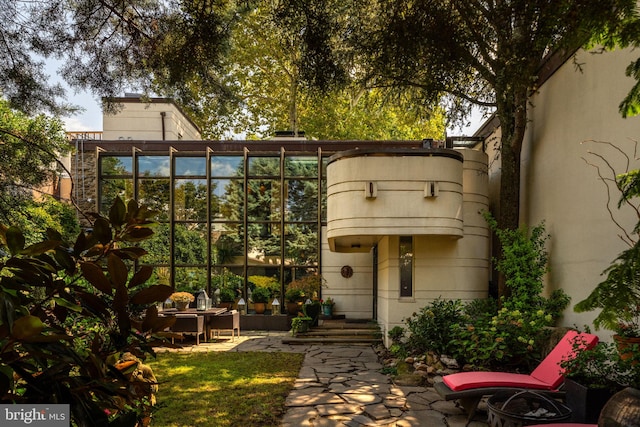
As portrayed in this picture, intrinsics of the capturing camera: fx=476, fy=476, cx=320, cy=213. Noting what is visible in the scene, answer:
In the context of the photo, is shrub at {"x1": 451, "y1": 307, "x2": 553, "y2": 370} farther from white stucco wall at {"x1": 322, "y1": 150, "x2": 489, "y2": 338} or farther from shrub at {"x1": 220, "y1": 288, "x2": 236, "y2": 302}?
shrub at {"x1": 220, "y1": 288, "x2": 236, "y2": 302}

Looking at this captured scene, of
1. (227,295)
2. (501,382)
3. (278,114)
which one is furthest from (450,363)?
(278,114)

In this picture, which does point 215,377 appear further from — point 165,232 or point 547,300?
point 165,232

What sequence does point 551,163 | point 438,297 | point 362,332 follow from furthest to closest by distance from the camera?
point 362,332 → point 438,297 → point 551,163

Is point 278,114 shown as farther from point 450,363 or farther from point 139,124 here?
point 450,363

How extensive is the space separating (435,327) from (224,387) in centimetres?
378

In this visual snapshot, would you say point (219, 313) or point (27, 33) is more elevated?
point (27, 33)

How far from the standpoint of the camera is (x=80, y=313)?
133 centimetres

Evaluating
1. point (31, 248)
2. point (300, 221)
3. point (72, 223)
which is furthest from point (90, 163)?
point (31, 248)

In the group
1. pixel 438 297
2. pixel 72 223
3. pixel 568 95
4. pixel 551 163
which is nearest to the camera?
pixel 568 95

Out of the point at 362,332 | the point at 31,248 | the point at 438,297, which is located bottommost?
the point at 362,332

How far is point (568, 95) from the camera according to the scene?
742 centimetres

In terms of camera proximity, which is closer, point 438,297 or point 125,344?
point 125,344

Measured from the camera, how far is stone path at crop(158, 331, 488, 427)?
18.1 ft

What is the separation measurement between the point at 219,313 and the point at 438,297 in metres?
5.92
